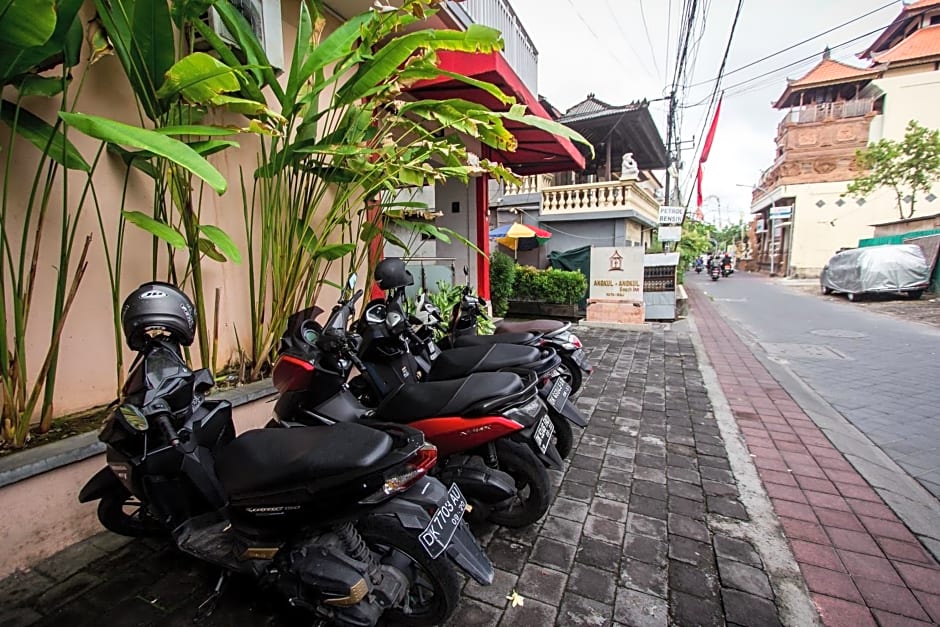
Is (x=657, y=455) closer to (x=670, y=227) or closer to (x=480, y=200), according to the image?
(x=480, y=200)

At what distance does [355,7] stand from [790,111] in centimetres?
3573

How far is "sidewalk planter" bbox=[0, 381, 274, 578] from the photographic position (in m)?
1.88

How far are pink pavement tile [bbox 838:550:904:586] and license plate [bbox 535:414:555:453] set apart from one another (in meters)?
1.44

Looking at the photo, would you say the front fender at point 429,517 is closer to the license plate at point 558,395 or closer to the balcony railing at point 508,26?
the license plate at point 558,395

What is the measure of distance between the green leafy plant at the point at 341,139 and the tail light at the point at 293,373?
1.01m

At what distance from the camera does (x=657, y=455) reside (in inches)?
122

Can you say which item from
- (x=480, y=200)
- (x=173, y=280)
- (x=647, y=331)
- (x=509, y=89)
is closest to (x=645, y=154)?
(x=647, y=331)

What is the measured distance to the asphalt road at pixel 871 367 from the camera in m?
3.47

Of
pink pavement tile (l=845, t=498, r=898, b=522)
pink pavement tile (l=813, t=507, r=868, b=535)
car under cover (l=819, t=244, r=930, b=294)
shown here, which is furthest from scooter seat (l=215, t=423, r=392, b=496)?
car under cover (l=819, t=244, r=930, b=294)

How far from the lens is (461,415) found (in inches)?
82.0

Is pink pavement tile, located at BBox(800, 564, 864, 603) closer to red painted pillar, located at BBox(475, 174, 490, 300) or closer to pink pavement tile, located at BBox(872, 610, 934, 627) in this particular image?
pink pavement tile, located at BBox(872, 610, 934, 627)

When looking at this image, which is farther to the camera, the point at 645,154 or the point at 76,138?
the point at 645,154

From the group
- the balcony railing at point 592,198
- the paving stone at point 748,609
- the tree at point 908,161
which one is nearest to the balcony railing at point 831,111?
the tree at point 908,161

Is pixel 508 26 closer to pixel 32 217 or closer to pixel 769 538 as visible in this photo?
pixel 32 217
